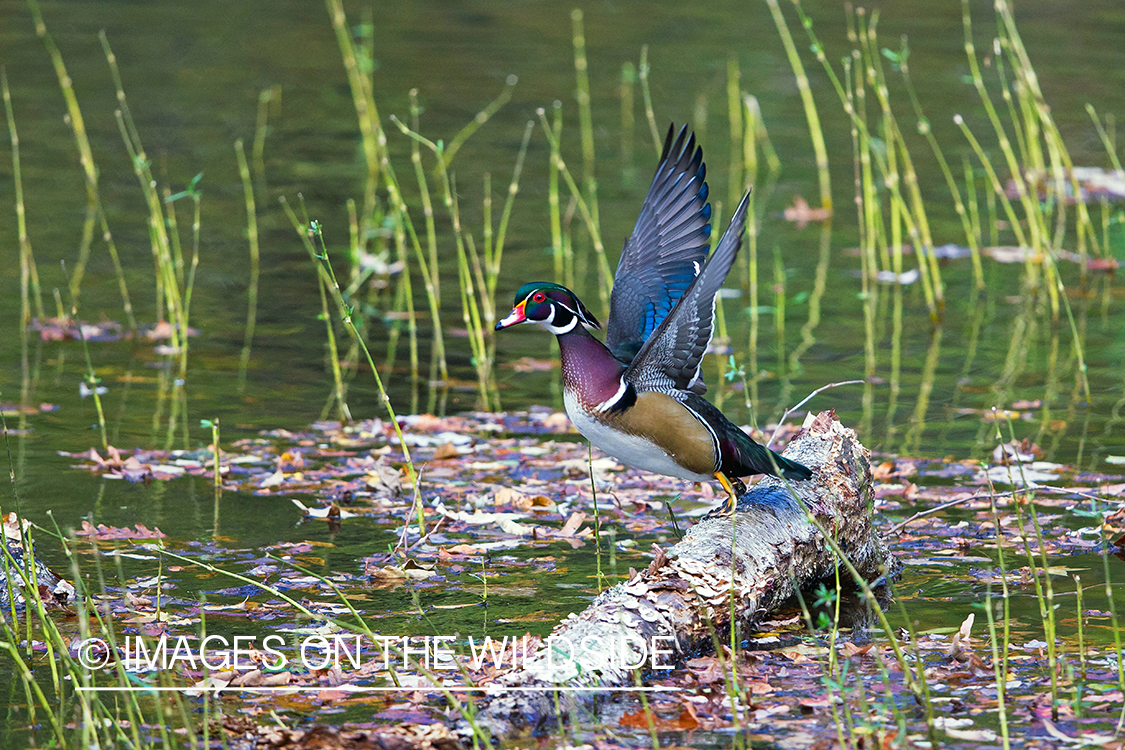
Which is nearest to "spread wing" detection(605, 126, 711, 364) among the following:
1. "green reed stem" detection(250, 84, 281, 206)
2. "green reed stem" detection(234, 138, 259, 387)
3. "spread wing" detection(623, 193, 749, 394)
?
"spread wing" detection(623, 193, 749, 394)

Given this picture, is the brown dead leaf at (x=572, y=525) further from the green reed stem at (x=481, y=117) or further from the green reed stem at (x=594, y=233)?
the green reed stem at (x=481, y=117)

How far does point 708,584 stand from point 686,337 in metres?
1.05

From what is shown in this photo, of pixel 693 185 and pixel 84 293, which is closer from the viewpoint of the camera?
pixel 693 185

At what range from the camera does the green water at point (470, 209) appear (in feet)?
29.1

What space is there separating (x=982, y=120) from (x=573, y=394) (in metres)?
14.8

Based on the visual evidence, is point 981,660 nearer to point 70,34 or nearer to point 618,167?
point 618,167

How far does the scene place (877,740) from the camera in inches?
180

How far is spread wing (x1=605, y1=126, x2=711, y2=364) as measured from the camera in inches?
→ 264

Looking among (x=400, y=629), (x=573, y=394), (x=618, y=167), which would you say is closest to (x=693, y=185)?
(x=573, y=394)

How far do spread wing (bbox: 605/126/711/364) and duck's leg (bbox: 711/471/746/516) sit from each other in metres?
0.84

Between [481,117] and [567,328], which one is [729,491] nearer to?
[567,328]

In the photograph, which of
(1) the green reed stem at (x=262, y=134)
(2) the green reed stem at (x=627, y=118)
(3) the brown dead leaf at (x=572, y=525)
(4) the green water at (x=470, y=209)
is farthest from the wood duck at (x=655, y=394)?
(2) the green reed stem at (x=627, y=118)

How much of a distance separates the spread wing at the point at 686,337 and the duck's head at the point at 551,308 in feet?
0.97

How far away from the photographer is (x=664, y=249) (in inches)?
269
